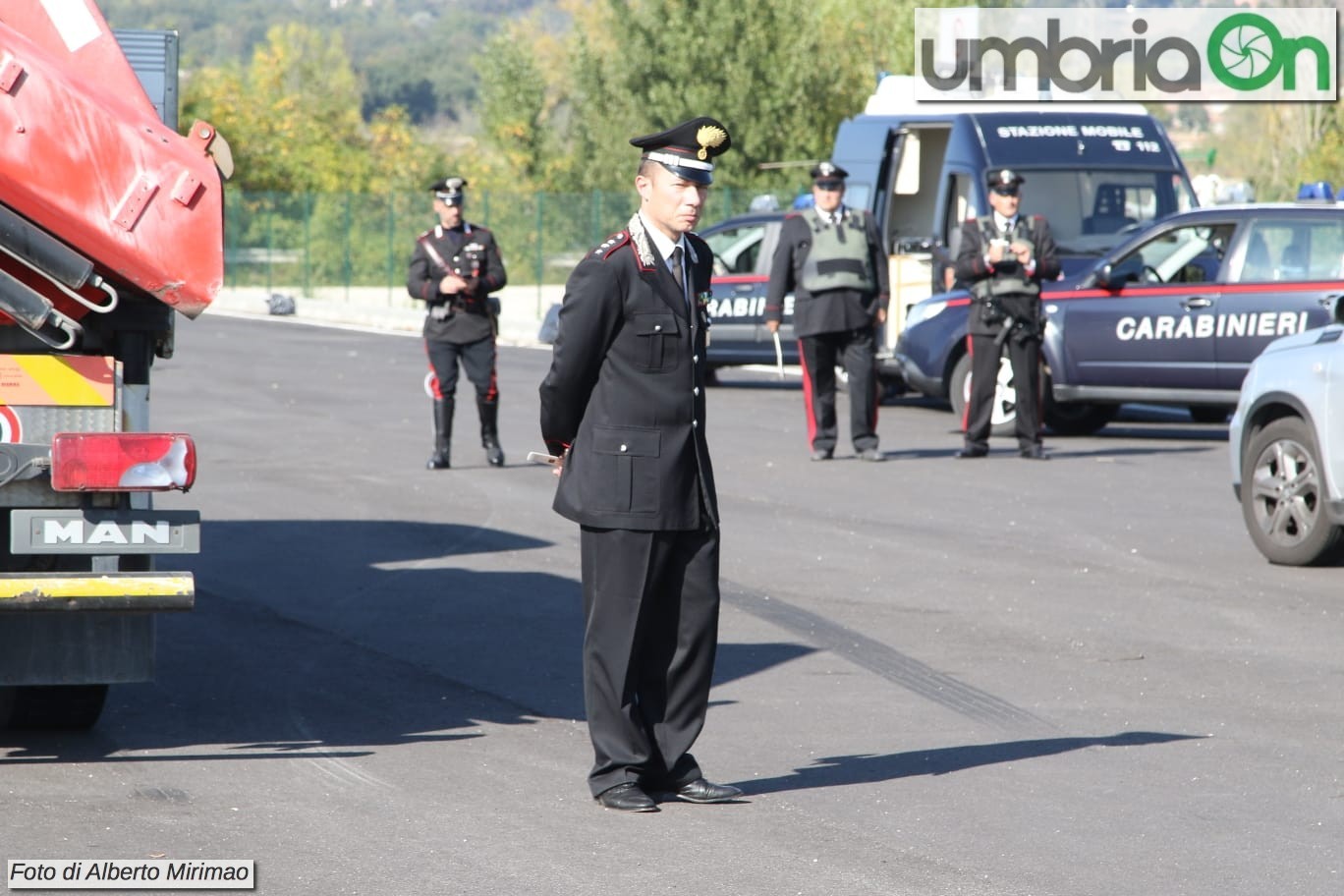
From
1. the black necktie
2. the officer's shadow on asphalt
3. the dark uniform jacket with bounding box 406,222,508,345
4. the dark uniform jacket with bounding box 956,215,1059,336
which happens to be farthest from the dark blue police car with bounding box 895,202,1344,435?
the black necktie

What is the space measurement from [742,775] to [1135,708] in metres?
1.75

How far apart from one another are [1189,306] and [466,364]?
5.55 m

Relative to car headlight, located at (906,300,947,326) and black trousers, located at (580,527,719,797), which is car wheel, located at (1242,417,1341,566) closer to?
black trousers, located at (580,527,719,797)

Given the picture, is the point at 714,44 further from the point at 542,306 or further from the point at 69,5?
the point at 69,5

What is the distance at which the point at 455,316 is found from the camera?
14.1 metres

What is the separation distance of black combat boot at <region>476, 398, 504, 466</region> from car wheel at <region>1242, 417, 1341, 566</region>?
17.9 ft

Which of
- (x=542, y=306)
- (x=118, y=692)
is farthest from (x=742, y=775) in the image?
(x=542, y=306)

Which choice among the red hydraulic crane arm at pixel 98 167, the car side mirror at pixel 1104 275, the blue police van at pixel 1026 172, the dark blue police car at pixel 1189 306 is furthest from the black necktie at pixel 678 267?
the blue police van at pixel 1026 172

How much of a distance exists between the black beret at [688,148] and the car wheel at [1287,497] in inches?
215

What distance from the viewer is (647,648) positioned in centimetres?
602

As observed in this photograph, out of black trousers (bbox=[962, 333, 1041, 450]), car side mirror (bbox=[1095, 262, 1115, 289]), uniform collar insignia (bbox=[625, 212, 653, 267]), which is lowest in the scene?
black trousers (bbox=[962, 333, 1041, 450])

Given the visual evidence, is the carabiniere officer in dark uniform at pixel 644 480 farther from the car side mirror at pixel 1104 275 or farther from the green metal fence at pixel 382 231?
the green metal fence at pixel 382 231

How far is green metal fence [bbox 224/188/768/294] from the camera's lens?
36.7 metres

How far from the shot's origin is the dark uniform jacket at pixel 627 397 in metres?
5.89
